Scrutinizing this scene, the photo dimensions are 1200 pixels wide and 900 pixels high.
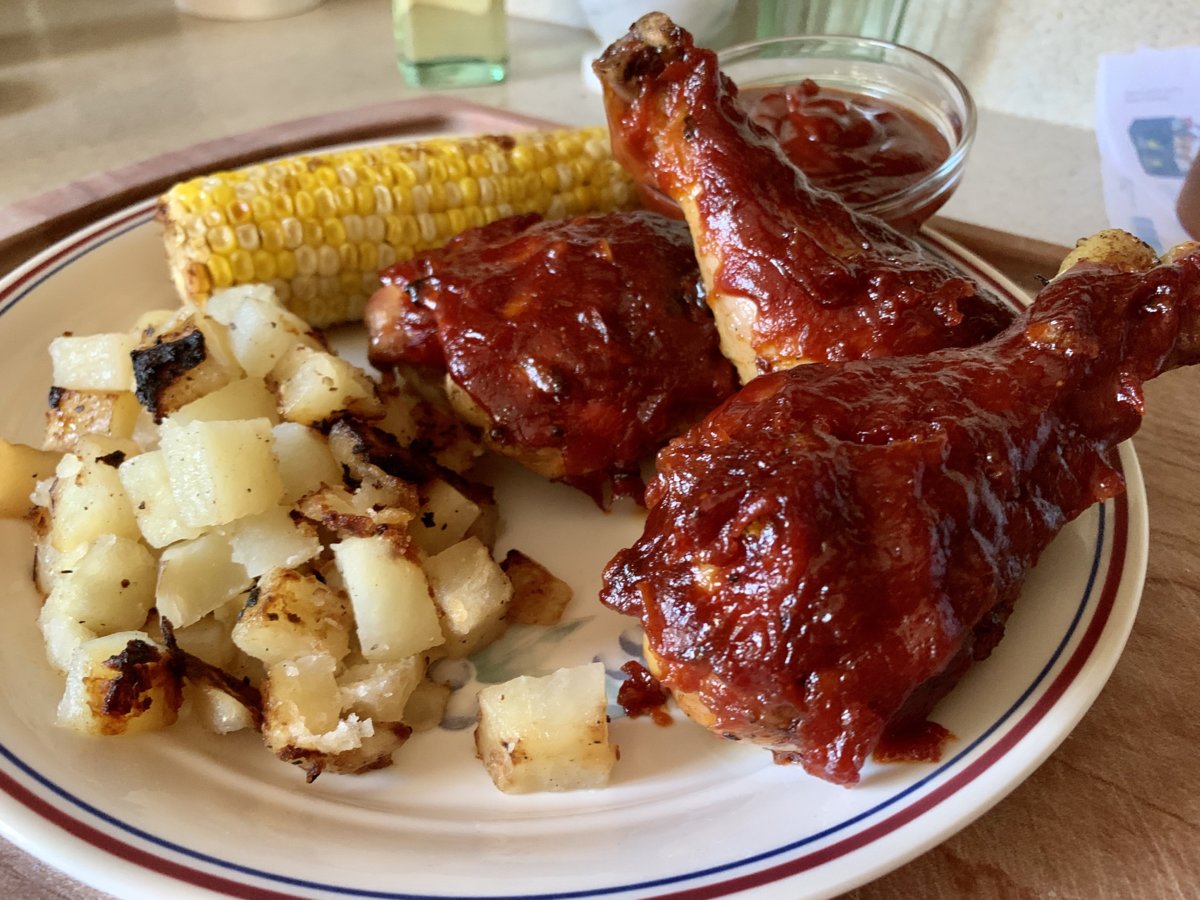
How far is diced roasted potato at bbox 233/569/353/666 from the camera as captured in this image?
1304 mm

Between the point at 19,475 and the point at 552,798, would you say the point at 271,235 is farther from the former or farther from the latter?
the point at 552,798

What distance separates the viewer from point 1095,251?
1.64m

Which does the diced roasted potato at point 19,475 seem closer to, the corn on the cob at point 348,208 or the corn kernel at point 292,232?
the corn on the cob at point 348,208

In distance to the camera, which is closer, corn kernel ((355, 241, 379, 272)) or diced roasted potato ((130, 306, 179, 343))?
diced roasted potato ((130, 306, 179, 343))

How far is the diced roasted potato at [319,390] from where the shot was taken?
5.19ft

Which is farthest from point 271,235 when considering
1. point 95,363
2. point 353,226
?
point 95,363

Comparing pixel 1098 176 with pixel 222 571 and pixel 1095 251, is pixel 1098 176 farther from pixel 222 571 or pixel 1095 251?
pixel 222 571

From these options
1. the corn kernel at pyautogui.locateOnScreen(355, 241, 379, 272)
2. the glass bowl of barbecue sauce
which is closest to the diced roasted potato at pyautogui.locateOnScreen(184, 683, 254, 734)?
the corn kernel at pyautogui.locateOnScreen(355, 241, 379, 272)

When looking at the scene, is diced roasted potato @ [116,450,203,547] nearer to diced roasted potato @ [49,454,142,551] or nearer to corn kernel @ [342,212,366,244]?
diced roasted potato @ [49,454,142,551]

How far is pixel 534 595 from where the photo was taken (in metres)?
1.59

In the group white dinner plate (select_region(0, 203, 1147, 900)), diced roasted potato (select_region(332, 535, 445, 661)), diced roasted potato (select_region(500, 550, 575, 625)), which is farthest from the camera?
diced roasted potato (select_region(500, 550, 575, 625))

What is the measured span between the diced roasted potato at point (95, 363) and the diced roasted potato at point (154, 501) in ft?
0.89

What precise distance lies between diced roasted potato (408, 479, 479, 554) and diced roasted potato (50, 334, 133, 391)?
0.60 m

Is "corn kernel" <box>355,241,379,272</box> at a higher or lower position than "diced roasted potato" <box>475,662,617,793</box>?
higher
